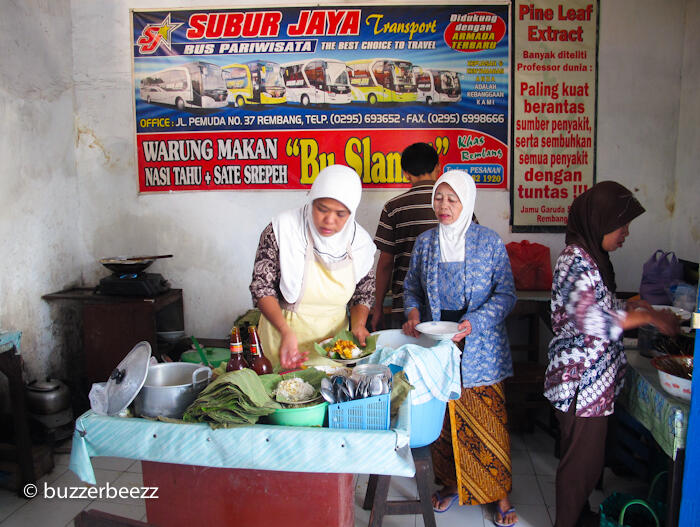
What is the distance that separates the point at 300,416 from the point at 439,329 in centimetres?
93

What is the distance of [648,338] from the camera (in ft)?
8.17

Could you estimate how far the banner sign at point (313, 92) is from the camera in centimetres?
398

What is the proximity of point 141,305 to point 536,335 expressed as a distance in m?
2.88

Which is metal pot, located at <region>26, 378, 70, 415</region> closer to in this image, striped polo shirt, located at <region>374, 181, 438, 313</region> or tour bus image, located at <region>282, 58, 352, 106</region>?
striped polo shirt, located at <region>374, 181, 438, 313</region>

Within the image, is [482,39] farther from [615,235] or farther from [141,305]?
[141,305]

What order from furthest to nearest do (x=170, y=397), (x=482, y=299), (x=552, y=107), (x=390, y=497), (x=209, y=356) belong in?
(x=552, y=107)
(x=209, y=356)
(x=390, y=497)
(x=482, y=299)
(x=170, y=397)

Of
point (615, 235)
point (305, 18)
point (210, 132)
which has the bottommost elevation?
point (615, 235)

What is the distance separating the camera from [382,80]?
403 centimetres

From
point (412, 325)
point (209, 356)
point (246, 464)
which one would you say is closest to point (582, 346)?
point (412, 325)

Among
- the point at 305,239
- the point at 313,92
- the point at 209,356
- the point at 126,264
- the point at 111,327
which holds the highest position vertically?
the point at 313,92

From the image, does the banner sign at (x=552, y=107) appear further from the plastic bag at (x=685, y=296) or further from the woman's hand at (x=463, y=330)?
the woman's hand at (x=463, y=330)

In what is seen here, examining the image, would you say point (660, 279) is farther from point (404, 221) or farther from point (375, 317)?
point (375, 317)

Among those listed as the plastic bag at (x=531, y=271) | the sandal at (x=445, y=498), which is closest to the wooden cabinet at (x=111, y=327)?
the sandal at (x=445, y=498)

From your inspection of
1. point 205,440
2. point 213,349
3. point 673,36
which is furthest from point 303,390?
point 673,36
